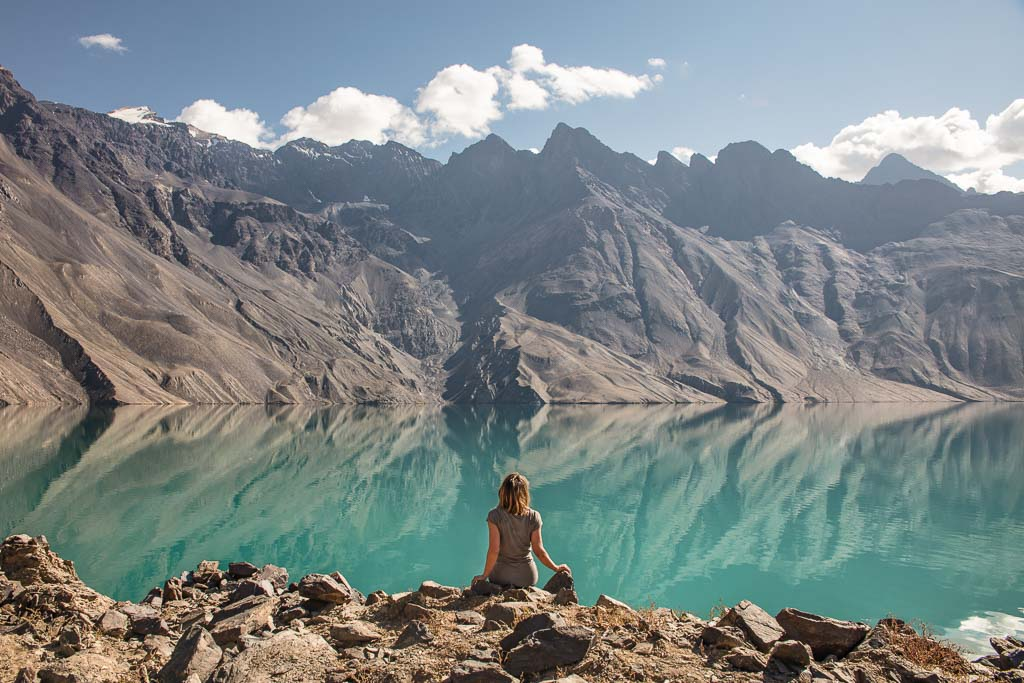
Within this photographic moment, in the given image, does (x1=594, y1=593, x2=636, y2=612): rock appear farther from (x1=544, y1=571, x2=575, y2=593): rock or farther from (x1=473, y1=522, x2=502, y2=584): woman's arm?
(x1=473, y1=522, x2=502, y2=584): woman's arm

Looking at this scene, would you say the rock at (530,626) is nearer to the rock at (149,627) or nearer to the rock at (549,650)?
the rock at (549,650)

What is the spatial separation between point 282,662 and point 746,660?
19.7 feet

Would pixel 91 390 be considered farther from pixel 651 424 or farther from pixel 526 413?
pixel 651 424

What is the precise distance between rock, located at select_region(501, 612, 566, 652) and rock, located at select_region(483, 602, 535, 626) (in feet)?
2.90

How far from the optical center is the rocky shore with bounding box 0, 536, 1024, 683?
790cm

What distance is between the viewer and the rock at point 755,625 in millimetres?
8609

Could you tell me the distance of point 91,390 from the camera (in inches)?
4572

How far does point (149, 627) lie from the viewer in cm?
1155

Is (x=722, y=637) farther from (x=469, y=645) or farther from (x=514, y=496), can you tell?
(x=514, y=496)

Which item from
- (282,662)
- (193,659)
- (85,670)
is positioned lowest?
(85,670)

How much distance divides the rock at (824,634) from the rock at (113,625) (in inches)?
422

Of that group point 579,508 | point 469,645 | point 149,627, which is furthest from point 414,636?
point 579,508

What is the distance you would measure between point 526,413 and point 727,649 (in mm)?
148071

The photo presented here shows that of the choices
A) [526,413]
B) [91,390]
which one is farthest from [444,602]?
[526,413]
